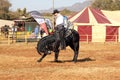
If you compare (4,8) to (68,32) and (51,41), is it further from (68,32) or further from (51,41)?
(68,32)

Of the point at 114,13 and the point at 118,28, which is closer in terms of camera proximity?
the point at 118,28

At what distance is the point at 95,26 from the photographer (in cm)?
3644

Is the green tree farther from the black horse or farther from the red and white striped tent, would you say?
the black horse

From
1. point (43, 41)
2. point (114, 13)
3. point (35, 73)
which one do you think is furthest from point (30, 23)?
point (35, 73)

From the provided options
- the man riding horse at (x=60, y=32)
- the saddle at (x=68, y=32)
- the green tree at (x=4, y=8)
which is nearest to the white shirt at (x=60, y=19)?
the man riding horse at (x=60, y=32)

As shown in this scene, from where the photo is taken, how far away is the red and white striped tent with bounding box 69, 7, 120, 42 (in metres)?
36.2

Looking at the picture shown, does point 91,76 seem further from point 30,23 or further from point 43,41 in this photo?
point 30,23

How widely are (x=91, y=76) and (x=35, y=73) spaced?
1696mm

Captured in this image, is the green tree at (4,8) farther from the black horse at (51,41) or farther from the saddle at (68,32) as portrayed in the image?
the saddle at (68,32)

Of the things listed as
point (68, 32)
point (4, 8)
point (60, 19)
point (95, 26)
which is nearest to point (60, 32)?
point (68, 32)

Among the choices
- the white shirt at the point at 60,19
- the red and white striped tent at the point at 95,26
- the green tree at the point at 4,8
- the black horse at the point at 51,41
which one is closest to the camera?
the white shirt at the point at 60,19

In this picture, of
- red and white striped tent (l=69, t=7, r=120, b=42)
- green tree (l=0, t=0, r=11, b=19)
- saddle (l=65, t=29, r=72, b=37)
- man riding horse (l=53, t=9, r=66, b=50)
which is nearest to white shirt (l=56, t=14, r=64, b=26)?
man riding horse (l=53, t=9, r=66, b=50)

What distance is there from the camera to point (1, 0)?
9975cm

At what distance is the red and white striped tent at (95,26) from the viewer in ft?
119
